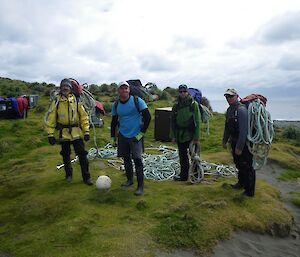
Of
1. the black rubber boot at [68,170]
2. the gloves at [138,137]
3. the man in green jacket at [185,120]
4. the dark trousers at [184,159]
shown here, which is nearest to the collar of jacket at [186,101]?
the man in green jacket at [185,120]

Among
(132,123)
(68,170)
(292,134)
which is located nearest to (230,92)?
(132,123)

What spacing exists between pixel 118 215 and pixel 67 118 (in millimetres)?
2231

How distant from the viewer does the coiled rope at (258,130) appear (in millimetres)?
6199

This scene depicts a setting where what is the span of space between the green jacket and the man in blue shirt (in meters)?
0.96

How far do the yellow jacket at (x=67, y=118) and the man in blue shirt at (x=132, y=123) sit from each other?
0.74m

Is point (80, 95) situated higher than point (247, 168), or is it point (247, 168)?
point (80, 95)

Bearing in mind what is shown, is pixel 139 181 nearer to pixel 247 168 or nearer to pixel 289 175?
pixel 247 168

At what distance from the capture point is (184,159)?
7449mm

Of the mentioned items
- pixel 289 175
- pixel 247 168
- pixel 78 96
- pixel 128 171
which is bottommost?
pixel 289 175

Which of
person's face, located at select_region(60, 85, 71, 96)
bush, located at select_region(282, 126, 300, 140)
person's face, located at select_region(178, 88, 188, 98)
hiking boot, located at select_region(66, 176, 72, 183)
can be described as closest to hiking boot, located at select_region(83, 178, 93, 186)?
hiking boot, located at select_region(66, 176, 72, 183)

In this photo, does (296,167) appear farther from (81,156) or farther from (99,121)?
(99,121)

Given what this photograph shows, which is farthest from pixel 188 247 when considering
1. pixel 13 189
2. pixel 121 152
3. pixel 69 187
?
pixel 13 189

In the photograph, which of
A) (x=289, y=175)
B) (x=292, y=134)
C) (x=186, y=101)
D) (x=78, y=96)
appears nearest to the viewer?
(x=186, y=101)

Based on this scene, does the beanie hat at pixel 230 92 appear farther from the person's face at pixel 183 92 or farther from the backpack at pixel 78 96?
the backpack at pixel 78 96
